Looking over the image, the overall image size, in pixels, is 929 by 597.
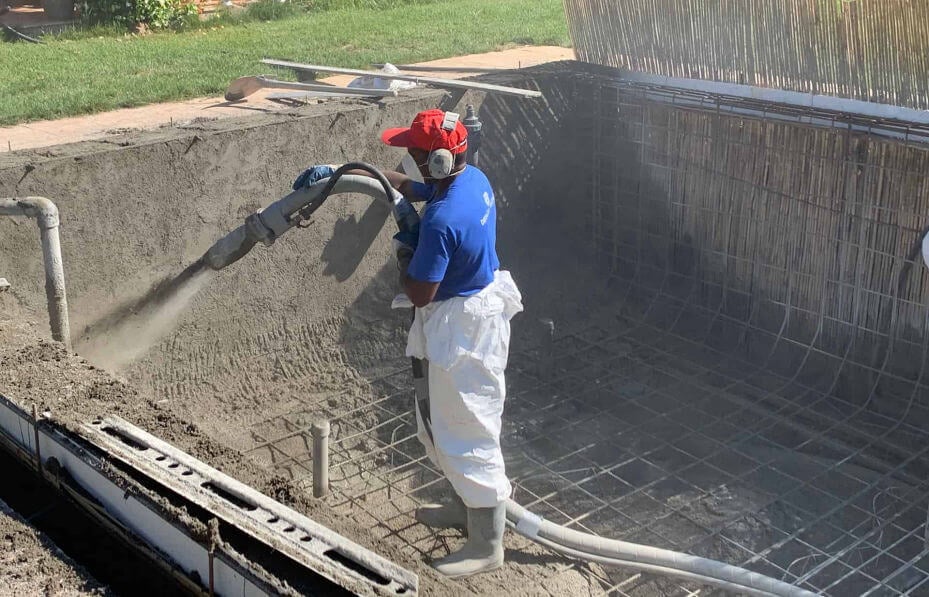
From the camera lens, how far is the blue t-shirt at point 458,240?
4.06 m

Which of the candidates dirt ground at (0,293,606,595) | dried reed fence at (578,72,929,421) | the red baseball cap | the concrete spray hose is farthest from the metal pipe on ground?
dried reed fence at (578,72,929,421)

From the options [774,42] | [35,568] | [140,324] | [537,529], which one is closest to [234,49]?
[140,324]

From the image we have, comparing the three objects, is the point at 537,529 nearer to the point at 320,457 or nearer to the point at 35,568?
the point at 320,457

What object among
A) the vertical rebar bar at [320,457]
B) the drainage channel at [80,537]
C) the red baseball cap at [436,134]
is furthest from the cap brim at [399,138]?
the drainage channel at [80,537]

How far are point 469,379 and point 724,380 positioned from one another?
3.10m

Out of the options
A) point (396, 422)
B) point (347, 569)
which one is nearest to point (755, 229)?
point (396, 422)

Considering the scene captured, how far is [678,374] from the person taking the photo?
696cm

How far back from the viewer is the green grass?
8117 mm

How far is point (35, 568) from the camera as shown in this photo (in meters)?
2.91

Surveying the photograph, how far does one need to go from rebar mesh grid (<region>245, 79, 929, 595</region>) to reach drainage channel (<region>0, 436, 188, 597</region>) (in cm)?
200

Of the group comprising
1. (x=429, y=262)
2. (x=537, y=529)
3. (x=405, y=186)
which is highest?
(x=405, y=186)

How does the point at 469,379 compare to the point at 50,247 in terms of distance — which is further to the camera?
the point at 50,247

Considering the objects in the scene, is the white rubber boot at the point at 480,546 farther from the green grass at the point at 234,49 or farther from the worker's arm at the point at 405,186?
the green grass at the point at 234,49

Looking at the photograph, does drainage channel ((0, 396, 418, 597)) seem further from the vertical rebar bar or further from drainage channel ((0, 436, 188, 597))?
the vertical rebar bar
